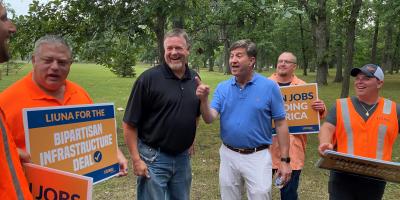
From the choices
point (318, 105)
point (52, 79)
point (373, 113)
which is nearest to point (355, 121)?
point (373, 113)

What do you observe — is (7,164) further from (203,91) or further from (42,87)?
(203,91)

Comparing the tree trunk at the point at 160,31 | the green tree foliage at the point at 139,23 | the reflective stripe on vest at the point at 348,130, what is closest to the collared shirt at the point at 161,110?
the reflective stripe on vest at the point at 348,130

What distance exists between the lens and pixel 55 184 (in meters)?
2.59

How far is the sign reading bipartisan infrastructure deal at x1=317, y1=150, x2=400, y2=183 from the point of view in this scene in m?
Answer: 3.35

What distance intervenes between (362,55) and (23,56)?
52709 mm

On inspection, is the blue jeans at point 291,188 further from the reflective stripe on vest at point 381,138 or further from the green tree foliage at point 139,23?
the green tree foliage at point 139,23

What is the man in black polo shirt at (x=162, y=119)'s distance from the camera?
3887 mm

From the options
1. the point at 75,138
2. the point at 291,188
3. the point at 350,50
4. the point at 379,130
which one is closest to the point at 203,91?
the point at 75,138

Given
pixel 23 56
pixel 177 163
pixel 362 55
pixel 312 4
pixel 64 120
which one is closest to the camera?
pixel 64 120

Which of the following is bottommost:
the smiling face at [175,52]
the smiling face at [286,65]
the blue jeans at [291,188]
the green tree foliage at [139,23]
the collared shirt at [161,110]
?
the blue jeans at [291,188]

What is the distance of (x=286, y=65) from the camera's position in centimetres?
526

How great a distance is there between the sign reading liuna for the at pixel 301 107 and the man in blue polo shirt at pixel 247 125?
0.95 m

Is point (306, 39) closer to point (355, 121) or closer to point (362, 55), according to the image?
point (362, 55)

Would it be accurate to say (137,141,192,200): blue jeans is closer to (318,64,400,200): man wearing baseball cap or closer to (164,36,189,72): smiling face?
(164,36,189,72): smiling face
